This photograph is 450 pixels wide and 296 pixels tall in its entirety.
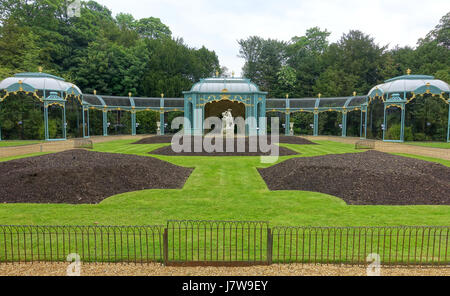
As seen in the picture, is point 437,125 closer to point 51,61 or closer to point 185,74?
point 185,74

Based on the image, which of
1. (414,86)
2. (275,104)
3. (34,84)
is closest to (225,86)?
(275,104)

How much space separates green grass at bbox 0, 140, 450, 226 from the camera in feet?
28.1

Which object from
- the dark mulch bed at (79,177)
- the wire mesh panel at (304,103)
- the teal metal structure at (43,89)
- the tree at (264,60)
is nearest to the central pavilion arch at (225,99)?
the wire mesh panel at (304,103)

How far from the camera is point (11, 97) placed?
29188 millimetres

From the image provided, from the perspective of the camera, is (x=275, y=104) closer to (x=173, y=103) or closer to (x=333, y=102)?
(x=333, y=102)

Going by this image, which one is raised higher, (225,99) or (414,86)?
(414,86)

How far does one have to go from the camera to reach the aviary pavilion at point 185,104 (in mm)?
29344

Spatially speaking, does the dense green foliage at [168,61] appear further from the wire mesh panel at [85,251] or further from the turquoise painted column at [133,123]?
the wire mesh panel at [85,251]

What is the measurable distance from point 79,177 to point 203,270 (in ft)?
26.3

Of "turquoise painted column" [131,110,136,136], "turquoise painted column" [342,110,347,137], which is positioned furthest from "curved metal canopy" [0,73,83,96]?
"turquoise painted column" [342,110,347,137]

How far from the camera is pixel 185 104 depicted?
3778 cm
